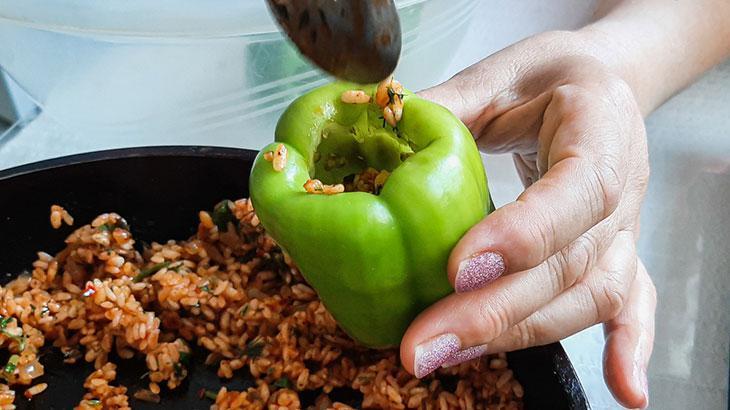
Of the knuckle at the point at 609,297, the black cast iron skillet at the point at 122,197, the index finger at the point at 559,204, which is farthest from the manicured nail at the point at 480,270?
the black cast iron skillet at the point at 122,197

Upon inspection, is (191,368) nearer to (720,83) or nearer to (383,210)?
(383,210)

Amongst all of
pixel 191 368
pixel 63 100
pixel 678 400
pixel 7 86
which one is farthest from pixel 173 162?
pixel 678 400

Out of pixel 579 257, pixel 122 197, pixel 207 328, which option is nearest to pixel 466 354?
pixel 579 257

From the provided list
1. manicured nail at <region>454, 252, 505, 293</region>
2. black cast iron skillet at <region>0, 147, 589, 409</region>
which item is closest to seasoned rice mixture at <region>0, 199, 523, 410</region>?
black cast iron skillet at <region>0, 147, 589, 409</region>

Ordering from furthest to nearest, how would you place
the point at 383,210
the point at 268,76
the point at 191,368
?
1. the point at 268,76
2. the point at 191,368
3. the point at 383,210

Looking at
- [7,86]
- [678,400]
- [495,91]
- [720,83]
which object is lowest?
[678,400]

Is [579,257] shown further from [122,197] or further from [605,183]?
[122,197]
